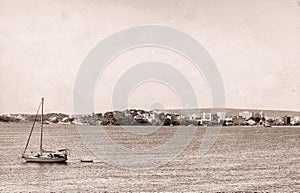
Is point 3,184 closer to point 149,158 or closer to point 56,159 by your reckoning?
point 56,159

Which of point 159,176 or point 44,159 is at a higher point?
point 44,159

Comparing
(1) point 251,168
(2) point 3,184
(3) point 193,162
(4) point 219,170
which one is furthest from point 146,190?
(3) point 193,162

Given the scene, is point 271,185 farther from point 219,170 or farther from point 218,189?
point 219,170

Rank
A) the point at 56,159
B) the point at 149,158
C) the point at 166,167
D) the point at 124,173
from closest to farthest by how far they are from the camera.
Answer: the point at 124,173 → the point at 166,167 → the point at 56,159 → the point at 149,158

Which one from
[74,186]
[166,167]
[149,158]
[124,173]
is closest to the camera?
[74,186]

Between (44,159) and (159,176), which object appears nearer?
(159,176)

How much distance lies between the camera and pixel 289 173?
289ft

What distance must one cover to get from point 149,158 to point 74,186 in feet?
138

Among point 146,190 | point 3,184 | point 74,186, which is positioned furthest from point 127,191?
point 3,184

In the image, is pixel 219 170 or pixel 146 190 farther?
pixel 219 170

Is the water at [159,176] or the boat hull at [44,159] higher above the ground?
the boat hull at [44,159]

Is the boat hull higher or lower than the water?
higher

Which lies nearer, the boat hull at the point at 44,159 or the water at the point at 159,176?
the water at the point at 159,176

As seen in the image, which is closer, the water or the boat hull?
the water
